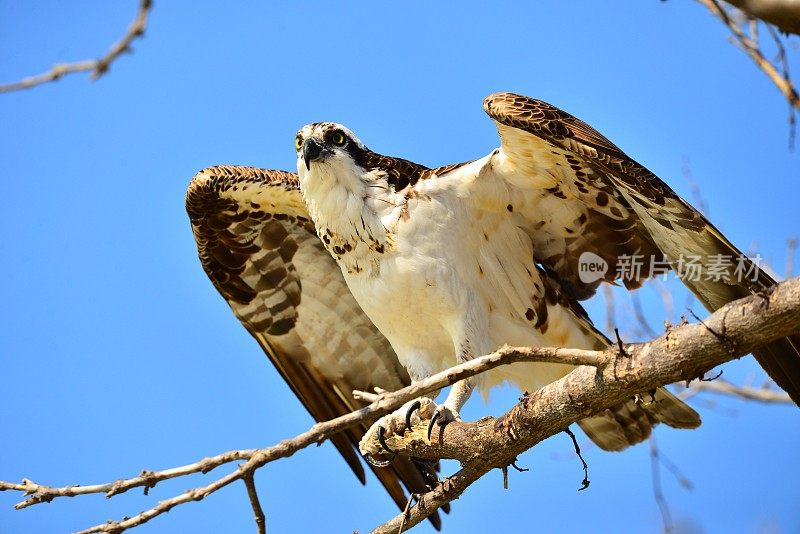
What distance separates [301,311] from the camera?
8.57 meters

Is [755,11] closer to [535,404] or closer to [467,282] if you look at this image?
[535,404]

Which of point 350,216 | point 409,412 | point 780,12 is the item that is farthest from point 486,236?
point 780,12

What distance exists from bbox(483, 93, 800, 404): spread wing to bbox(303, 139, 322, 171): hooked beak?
121 centimetres

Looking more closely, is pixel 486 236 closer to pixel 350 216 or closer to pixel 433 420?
pixel 350 216

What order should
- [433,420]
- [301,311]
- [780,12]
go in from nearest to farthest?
1. [780,12]
2. [433,420]
3. [301,311]

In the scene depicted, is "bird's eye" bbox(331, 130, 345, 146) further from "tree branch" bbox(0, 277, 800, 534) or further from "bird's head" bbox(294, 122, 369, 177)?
"tree branch" bbox(0, 277, 800, 534)

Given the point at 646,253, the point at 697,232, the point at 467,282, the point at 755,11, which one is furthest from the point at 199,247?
the point at 755,11

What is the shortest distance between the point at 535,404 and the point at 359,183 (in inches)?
94.0

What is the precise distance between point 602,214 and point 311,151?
79.9 inches

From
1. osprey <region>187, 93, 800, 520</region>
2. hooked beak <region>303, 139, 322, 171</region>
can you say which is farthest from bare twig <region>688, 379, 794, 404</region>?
hooked beak <region>303, 139, 322, 171</region>

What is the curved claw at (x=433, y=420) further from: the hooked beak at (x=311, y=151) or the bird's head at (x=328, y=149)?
the hooked beak at (x=311, y=151)

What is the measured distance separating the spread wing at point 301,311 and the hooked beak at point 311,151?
4.10 feet

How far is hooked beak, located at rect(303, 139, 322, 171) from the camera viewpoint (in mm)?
6633

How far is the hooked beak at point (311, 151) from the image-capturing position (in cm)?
663
